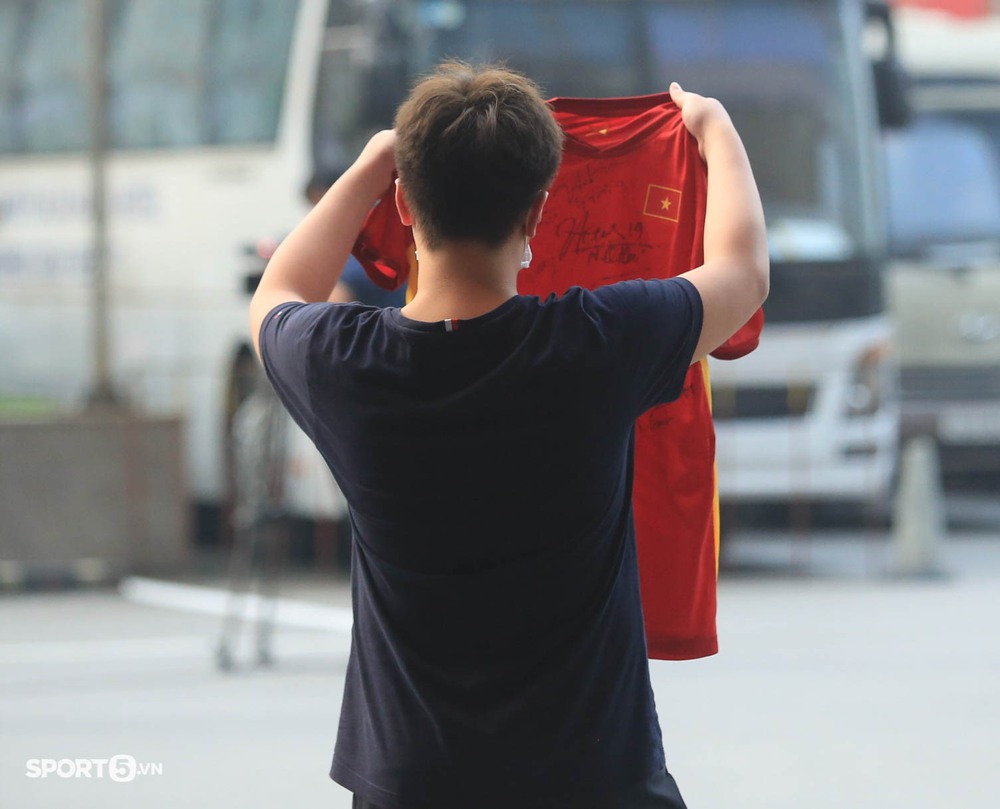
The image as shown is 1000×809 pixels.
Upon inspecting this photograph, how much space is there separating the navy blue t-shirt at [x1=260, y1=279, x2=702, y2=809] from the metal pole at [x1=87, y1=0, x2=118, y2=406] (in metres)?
7.98

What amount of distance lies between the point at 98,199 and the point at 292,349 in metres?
8.24

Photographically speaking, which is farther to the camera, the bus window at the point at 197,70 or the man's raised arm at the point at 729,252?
the bus window at the point at 197,70

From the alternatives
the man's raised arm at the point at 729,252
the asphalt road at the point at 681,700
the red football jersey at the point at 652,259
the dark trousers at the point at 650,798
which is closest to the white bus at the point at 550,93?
the asphalt road at the point at 681,700

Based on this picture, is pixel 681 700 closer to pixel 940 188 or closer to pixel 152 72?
pixel 152 72

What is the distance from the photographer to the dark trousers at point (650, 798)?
2.14 m

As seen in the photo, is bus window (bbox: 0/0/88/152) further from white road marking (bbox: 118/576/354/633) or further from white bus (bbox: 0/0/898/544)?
white road marking (bbox: 118/576/354/633)

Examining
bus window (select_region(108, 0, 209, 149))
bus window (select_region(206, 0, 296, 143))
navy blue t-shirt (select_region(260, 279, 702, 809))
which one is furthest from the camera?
bus window (select_region(108, 0, 209, 149))

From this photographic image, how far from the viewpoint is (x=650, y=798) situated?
7.07 feet

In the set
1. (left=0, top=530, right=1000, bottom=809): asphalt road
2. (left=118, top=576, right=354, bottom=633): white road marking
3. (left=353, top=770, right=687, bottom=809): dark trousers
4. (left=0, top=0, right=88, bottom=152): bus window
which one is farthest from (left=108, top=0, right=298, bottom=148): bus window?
(left=353, top=770, right=687, bottom=809): dark trousers

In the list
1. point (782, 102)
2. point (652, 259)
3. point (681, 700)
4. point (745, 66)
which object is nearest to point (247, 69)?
point (745, 66)

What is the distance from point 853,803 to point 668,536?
2936 millimetres

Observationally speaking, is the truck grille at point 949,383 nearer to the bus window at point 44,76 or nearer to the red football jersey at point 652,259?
the bus window at point 44,76

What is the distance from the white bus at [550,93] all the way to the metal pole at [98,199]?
0.78m

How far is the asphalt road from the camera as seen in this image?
17.9ft
